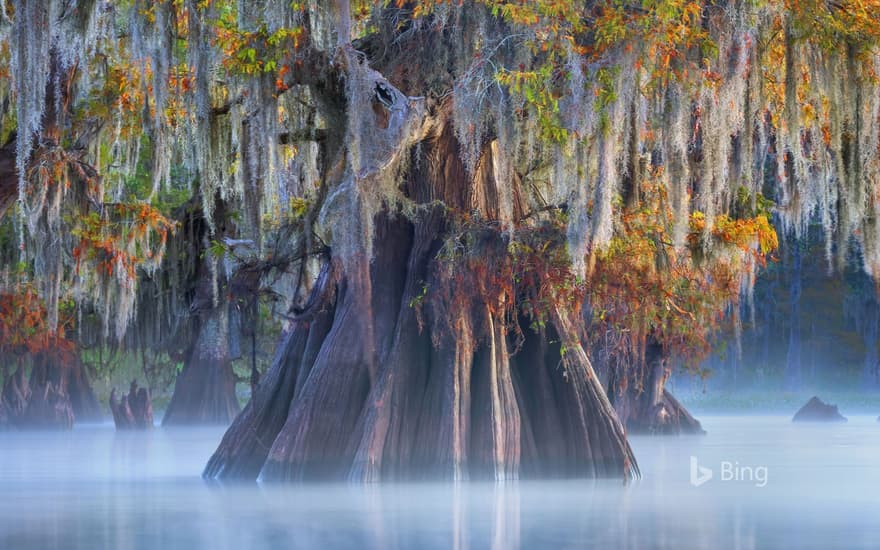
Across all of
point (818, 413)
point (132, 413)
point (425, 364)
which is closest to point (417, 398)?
point (425, 364)

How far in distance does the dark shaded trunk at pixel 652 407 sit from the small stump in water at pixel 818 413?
1154 centimetres

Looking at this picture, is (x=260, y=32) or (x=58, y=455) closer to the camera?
(x=260, y=32)

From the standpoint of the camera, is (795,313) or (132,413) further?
(795,313)

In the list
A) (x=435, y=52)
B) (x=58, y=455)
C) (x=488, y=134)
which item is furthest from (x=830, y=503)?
(x=58, y=455)

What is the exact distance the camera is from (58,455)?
82.0 ft

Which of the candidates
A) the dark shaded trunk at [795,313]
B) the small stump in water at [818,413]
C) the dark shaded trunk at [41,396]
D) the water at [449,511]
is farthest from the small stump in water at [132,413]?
the dark shaded trunk at [795,313]

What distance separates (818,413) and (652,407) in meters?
12.9

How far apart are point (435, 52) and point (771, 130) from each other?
3857mm

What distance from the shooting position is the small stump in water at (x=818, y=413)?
4009cm

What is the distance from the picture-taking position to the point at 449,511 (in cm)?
1250

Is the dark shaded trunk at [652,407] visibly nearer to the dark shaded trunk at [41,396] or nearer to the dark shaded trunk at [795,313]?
the dark shaded trunk at [795,313]

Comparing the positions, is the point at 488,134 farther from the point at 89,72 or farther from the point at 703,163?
the point at 89,72

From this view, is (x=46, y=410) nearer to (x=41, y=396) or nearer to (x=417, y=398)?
(x=41, y=396)

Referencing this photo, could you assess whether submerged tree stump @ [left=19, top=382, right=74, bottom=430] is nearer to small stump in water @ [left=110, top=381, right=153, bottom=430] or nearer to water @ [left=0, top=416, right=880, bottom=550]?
small stump in water @ [left=110, top=381, right=153, bottom=430]
